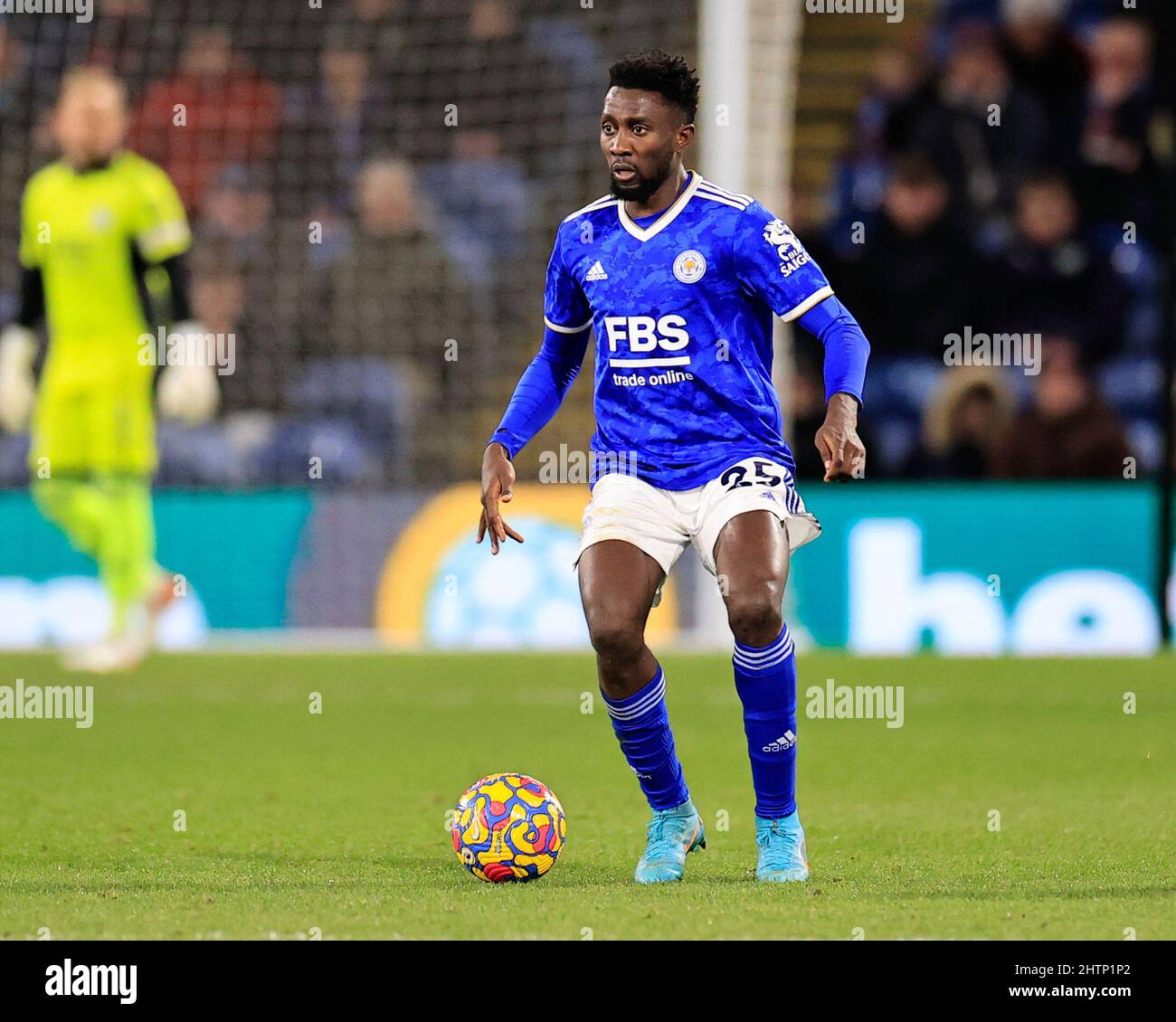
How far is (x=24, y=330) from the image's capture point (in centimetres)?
1187

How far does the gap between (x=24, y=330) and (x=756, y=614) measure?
789 centimetres

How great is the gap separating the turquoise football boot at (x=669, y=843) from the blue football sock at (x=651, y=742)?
3 cm

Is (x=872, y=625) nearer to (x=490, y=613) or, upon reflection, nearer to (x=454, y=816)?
(x=490, y=613)

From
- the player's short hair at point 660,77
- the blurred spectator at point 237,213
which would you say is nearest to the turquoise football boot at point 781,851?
the player's short hair at point 660,77

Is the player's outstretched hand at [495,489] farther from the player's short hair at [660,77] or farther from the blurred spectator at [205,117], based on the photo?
the blurred spectator at [205,117]

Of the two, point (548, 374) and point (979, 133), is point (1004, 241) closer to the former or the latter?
point (979, 133)

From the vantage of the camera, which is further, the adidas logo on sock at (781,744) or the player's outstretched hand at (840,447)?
the adidas logo on sock at (781,744)

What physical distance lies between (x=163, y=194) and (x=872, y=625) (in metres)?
4.64

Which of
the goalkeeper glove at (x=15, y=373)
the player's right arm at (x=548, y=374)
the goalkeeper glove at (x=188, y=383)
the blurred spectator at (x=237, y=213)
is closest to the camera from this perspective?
the player's right arm at (x=548, y=374)

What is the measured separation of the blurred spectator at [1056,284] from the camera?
13656mm

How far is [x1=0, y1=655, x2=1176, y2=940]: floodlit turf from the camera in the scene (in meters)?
4.46

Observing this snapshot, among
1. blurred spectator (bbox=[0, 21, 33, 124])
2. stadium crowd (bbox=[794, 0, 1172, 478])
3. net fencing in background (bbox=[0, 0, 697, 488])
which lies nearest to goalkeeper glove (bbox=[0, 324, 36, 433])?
net fencing in background (bbox=[0, 0, 697, 488])

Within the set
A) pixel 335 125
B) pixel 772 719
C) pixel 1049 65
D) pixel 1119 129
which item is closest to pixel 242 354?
pixel 335 125
